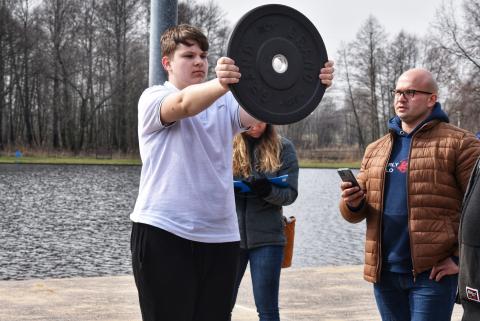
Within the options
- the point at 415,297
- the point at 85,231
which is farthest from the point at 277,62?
the point at 85,231

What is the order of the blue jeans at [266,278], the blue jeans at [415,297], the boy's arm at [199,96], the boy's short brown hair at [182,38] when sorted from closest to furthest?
the boy's arm at [199,96] → the boy's short brown hair at [182,38] → the blue jeans at [415,297] → the blue jeans at [266,278]

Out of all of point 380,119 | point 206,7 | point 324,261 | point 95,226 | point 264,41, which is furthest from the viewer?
point 380,119

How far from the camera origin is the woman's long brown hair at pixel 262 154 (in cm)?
493

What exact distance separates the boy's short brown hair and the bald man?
1.25 m

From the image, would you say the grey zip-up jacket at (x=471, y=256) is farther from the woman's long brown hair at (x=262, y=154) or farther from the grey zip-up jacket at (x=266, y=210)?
the woman's long brown hair at (x=262, y=154)

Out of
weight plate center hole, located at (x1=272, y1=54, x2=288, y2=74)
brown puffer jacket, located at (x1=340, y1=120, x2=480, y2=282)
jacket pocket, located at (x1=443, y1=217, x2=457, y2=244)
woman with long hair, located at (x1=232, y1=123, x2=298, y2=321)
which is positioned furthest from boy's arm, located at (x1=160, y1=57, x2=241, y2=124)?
woman with long hair, located at (x1=232, y1=123, x2=298, y2=321)

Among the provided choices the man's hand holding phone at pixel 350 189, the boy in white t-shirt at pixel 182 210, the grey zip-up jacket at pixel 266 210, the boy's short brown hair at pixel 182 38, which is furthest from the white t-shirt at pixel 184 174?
the grey zip-up jacket at pixel 266 210

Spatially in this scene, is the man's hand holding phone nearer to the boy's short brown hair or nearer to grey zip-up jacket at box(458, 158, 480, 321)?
grey zip-up jacket at box(458, 158, 480, 321)

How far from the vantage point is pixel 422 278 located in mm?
3832

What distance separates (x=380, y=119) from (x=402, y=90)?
60.9m

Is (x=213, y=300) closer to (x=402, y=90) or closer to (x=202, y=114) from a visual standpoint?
(x=202, y=114)

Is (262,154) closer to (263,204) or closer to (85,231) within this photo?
(263,204)

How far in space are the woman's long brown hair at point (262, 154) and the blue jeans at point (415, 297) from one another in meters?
1.23

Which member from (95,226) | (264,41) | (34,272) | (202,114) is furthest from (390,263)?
(95,226)
